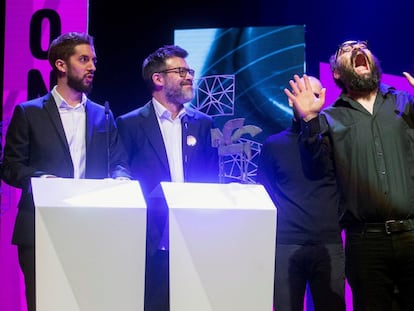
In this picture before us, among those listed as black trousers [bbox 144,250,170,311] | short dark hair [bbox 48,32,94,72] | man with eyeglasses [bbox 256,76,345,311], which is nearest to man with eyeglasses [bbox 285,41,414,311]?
man with eyeglasses [bbox 256,76,345,311]

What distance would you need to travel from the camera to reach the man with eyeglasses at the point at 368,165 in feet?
8.59

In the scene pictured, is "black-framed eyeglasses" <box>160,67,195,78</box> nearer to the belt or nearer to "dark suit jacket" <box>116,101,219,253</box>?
"dark suit jacket" <box>116,101,219,253</box>

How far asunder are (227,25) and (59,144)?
6.94ft

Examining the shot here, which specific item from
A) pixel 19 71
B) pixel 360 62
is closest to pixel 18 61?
pixel 19 71

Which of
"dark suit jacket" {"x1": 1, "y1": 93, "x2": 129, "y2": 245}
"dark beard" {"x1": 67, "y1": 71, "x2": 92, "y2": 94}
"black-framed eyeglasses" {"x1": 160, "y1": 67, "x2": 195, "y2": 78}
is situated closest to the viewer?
"dark suit jacket" {"x1": 1, "y1": 93, "x2": 129, "y2": 245}

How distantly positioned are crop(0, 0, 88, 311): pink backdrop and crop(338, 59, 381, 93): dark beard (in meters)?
2.24

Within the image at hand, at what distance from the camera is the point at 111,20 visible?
4.80 m

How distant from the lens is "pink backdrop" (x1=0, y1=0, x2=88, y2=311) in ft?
13.9

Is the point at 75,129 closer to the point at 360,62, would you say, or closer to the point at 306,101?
the point at 306,101

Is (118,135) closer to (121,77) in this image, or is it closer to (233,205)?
(233,205)

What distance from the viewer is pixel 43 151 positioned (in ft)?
9.76

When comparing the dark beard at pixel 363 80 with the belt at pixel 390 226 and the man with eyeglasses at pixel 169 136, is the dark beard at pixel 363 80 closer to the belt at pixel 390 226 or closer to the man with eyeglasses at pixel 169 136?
the belt at pixel 390 226

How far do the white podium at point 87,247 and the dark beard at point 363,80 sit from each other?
3.86ft

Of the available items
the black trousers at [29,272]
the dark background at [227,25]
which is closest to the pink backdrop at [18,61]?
the dark background at [227,25]
